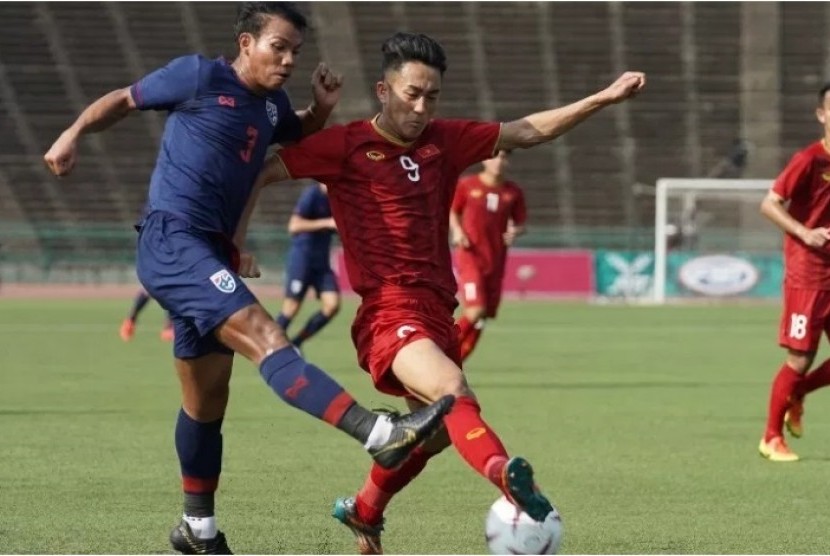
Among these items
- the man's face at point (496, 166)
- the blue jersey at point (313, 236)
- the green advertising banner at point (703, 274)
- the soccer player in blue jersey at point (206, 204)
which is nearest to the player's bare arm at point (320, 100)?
the soccer player in blue jersey at point (206, 204)

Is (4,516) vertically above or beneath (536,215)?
above

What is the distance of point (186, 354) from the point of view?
21.1 feet

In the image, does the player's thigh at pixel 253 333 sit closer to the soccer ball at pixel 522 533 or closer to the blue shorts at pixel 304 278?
the soccer ball at pixel 522 533

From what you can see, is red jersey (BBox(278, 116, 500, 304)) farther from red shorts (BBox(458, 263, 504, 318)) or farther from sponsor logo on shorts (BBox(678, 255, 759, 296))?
sponsor logo on shorts (BBox(678, 255, 759, 296))

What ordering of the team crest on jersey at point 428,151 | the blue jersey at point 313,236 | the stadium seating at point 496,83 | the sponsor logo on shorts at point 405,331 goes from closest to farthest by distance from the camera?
the sponsor logo on shorts at point 405,331 → the team crest on jersey at point 428,151 → the blue jersey at point 313,236 → the stadium seating at point 496,83

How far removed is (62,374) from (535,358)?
17.1 ft

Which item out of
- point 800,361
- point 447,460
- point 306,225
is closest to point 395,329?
point 447,460

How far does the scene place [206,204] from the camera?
630cm

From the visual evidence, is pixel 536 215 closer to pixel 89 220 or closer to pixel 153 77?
pixel 89 220

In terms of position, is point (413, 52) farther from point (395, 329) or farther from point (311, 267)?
point (311, 267)

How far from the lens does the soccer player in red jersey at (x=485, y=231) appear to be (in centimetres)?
1555

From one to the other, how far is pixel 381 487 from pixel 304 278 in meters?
10.7

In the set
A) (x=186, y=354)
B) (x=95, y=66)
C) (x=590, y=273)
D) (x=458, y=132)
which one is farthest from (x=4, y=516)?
(x=95, y=66)

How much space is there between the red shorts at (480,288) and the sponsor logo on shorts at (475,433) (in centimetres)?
953
